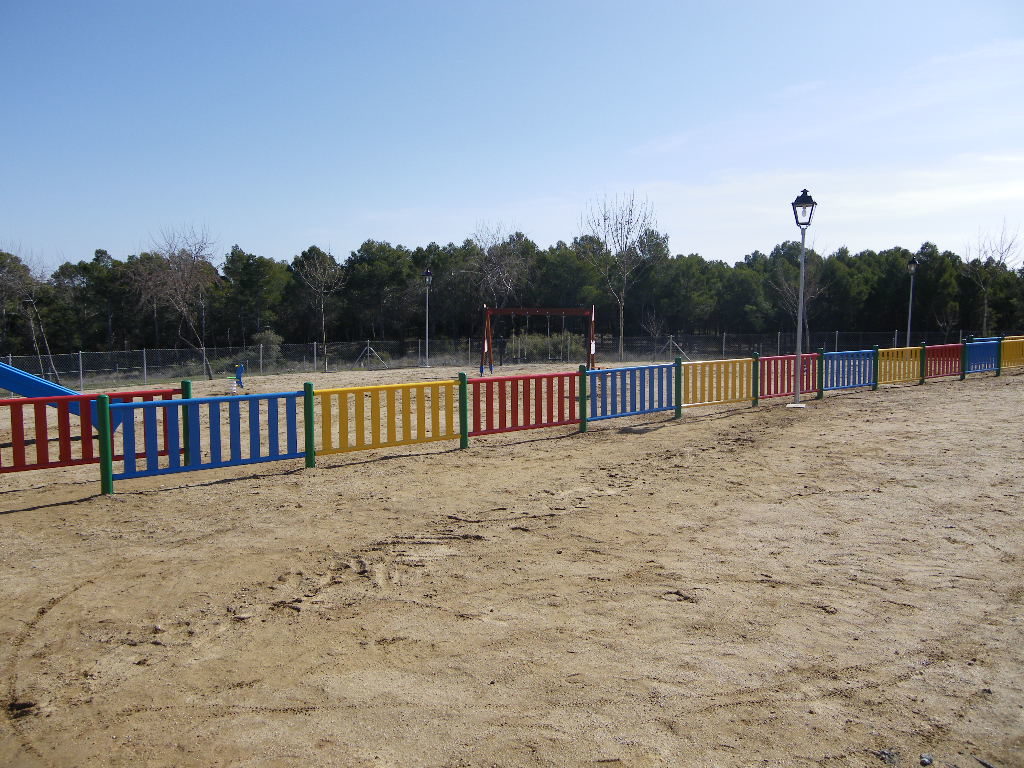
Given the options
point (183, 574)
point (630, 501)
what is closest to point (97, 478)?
point (183, 574)

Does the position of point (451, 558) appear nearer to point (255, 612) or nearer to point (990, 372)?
point (255, 612)

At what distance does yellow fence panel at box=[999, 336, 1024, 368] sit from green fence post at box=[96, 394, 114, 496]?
1019 inches

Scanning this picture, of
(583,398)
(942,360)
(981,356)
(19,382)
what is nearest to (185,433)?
(19,382)

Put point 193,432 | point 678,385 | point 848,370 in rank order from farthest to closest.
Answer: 1. point 848,370
2. point 678,385
3. point 193,432

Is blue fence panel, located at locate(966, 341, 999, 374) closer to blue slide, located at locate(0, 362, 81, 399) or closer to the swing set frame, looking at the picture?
the swing set frame

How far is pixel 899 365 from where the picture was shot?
2089 cm

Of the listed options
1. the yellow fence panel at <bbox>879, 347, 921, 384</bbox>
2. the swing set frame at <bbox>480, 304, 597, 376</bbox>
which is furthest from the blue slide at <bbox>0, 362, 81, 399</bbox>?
the yellow fence panel at <bbox>879, 347, 921, 384</bbox>

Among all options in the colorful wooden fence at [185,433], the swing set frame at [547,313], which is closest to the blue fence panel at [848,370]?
the swing set frame at [547,313]

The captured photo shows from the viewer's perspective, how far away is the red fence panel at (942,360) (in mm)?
22156

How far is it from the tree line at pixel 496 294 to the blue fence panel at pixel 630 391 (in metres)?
26.7

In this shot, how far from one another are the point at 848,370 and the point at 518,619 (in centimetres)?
1642

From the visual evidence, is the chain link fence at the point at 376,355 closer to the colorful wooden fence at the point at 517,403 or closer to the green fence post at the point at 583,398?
the green fence post at the point at 583,398

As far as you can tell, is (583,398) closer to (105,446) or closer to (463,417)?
(463,417)

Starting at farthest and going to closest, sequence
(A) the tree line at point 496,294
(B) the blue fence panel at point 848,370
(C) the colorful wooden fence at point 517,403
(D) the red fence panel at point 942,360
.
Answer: (A) the tree line at point 496,294 < (D) the red fence panel at point 942,360 < (B) the blue fence panel at point 848,370 < (C) the colorful wooden fence at point 517,403
